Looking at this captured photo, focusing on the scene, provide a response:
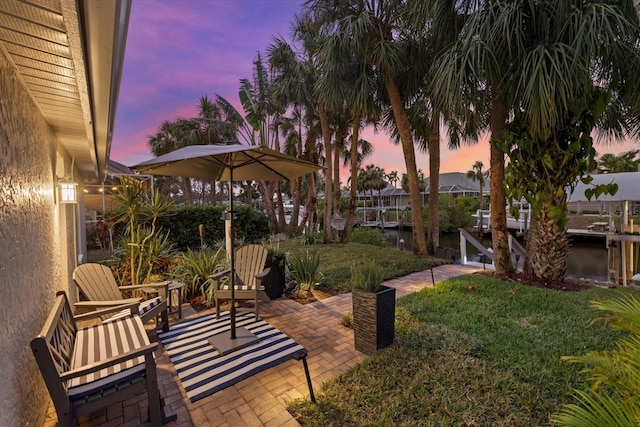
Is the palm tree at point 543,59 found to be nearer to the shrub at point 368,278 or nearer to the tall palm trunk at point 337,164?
the shrub at point 368,278

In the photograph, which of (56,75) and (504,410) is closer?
(56,75)

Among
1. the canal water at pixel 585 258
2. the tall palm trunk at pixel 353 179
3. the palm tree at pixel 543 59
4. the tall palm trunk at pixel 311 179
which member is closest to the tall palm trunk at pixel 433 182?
the canal water at pixel 585 258

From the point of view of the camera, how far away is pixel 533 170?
5.99 meters

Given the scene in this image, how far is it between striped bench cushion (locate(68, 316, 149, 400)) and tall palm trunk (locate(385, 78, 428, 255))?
7.97m

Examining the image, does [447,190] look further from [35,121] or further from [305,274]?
[35,121]

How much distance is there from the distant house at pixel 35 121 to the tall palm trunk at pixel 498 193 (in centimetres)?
710

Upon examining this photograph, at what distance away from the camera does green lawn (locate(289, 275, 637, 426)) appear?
2461mm

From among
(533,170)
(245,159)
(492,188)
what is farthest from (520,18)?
(245,159)

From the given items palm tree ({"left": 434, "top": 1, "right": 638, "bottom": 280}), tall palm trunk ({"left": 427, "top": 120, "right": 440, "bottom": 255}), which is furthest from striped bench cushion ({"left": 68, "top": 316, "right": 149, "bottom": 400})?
tall palm trunk ({"left": 427, "top": 120, "right": 440, "bottom": 255})

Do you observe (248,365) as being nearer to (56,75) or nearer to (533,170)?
(56,75)

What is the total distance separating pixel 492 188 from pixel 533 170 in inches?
34.9

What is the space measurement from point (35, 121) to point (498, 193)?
310 inches

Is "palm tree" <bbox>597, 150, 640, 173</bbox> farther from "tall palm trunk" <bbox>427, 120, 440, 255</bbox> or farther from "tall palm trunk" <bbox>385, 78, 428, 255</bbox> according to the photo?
"tall palm trunk" <bbox>385, 78, 428, 255</bbox>

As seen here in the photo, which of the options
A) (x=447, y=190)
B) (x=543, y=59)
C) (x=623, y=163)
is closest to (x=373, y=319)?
(x=543, y=59)
